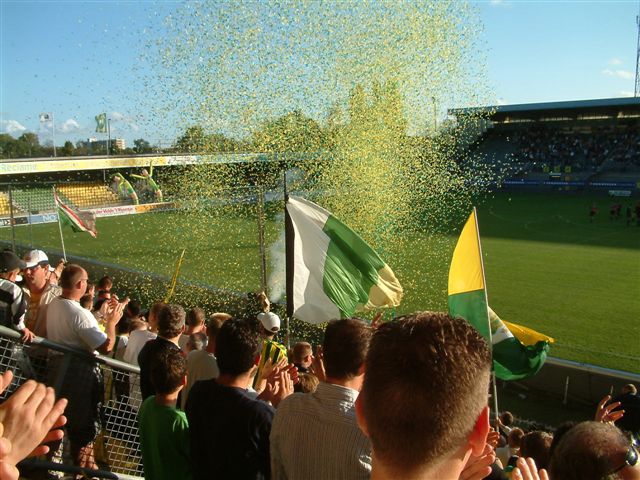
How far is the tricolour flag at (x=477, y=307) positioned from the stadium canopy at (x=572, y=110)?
37.1 m

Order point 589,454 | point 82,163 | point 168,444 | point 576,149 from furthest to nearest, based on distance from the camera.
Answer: point 576,149
point 82,163
point 168,444
point 589,454

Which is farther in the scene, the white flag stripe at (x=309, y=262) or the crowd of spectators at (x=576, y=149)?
the crowd of spectators at (x=576, y=149)

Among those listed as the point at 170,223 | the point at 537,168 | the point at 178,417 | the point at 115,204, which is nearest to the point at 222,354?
the point at 178,417

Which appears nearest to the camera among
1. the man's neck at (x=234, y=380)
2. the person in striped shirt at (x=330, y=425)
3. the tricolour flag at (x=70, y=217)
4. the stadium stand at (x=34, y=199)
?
the person in striped shirt at (x=330, y=425)

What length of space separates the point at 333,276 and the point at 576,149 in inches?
1851

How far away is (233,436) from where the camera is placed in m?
2.75

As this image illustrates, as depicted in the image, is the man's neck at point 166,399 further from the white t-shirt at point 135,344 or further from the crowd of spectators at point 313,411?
the white t-shirt at point 135,344

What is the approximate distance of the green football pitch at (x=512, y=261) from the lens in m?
11.5

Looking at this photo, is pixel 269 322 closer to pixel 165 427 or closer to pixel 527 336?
pixel 165 427

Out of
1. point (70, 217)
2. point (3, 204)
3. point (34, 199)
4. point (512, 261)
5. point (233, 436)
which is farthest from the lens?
point (3, 204)

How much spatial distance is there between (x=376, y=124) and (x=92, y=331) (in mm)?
8526

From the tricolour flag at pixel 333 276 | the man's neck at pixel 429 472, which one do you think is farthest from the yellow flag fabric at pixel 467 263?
the man's neck at pixel 429 472

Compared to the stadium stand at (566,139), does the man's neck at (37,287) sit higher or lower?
lower

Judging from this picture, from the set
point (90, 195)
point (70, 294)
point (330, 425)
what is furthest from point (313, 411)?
point (90, 195)
